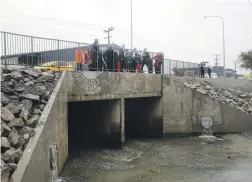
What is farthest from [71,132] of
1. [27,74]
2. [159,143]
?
[27,74]

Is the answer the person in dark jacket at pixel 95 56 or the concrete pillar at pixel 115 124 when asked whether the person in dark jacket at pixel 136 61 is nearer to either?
the concrete pillar at pixel 115 124

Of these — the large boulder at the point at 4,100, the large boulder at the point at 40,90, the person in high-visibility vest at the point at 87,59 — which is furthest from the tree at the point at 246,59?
the large boulder at the point at 4,100

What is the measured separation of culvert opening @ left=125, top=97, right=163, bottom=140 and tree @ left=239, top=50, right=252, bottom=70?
96.1ft

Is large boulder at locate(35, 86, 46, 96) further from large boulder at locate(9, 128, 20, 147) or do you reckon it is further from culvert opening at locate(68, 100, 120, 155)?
culvert opening at locate(68, 100, 120, 155)

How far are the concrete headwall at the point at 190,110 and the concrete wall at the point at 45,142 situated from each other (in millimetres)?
9266

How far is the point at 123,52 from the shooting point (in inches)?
667

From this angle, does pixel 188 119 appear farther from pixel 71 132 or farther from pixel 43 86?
pixel 43 86

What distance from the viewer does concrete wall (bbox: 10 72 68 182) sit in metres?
6.52

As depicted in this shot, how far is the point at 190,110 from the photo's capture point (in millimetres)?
19516

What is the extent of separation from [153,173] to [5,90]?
6229mm

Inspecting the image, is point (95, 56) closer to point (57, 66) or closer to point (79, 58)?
point (79, 58)

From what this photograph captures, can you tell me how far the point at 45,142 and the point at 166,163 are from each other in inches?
253

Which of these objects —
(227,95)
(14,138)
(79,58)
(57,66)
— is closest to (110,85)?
(79,58)

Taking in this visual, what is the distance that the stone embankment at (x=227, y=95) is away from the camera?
20.8 meters
